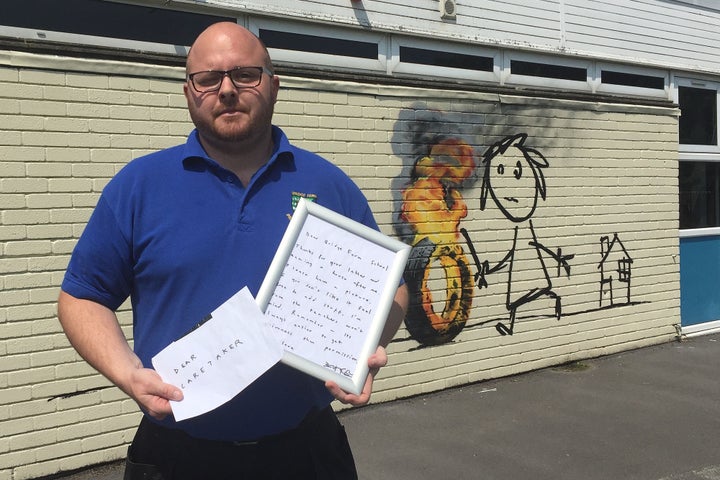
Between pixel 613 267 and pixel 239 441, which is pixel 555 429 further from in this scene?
pixel 239 441

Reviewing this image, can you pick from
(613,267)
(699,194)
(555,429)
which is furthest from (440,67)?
(699,194)

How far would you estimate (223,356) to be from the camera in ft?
5.10

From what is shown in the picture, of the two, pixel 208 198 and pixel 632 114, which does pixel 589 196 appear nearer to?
pixel 632 114

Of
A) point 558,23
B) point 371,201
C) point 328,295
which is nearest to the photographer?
point 328,295

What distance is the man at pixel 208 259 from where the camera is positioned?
5.64ft

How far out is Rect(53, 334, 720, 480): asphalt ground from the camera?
421 cm

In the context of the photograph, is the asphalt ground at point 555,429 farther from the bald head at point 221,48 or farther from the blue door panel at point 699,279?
the bald head at point 221,48

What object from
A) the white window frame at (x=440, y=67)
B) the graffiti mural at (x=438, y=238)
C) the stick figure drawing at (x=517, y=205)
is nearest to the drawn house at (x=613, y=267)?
the stick figure drawing at (x=517, y=205)

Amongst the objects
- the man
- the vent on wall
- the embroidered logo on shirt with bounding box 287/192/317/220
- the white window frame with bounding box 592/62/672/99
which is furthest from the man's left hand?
the white window frame with bounding box 592/62/672/99

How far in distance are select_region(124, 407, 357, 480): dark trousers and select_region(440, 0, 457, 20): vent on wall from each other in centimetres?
464

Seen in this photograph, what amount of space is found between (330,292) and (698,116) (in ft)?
25.7

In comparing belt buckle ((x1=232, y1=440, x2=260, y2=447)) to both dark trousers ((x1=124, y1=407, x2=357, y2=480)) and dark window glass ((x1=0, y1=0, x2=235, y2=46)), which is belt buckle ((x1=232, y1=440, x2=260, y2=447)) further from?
dark window glass ((x1=0, y1=0, x2=235, y2=46))

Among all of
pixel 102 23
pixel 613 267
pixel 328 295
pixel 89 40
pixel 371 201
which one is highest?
pixel 102 23

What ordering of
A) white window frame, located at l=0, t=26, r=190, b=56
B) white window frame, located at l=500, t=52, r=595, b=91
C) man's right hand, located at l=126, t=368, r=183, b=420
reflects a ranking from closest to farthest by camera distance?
man's right hand, located at l=126, t=368, r=183, b=420
white window frame, located at l=0, t=26, r=190, b=56
white window frame, located at l=500, t=52, r=595, b=91
